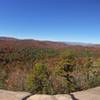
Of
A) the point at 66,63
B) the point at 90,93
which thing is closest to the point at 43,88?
the point at 66,63

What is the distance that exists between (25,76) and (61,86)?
1.22m

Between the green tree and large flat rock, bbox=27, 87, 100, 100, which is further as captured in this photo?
the green tree

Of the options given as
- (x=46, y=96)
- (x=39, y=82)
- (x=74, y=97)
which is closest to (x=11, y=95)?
(x=46, y=96)

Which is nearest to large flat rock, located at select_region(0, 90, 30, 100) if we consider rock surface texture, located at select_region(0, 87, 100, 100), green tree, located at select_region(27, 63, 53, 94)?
rock surface texture, located at select_region(0, 87, 100, 100)

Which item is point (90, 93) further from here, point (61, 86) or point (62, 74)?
point (62, 74)

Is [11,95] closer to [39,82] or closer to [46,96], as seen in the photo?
[46,96]

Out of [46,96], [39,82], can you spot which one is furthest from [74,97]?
[39,82]

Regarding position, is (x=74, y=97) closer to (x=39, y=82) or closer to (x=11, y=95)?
(x=11, y=95)

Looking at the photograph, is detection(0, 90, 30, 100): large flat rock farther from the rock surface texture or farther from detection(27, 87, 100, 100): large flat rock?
detection(27, 87, 100, 100): large flat rock

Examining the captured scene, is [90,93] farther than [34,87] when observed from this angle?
No

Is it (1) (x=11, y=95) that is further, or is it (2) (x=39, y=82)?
(2) (x=39, y=82)

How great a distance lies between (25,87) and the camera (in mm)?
6375

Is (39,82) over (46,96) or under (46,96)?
under

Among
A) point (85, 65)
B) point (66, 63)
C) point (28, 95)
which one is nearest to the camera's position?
point (28, 95)
